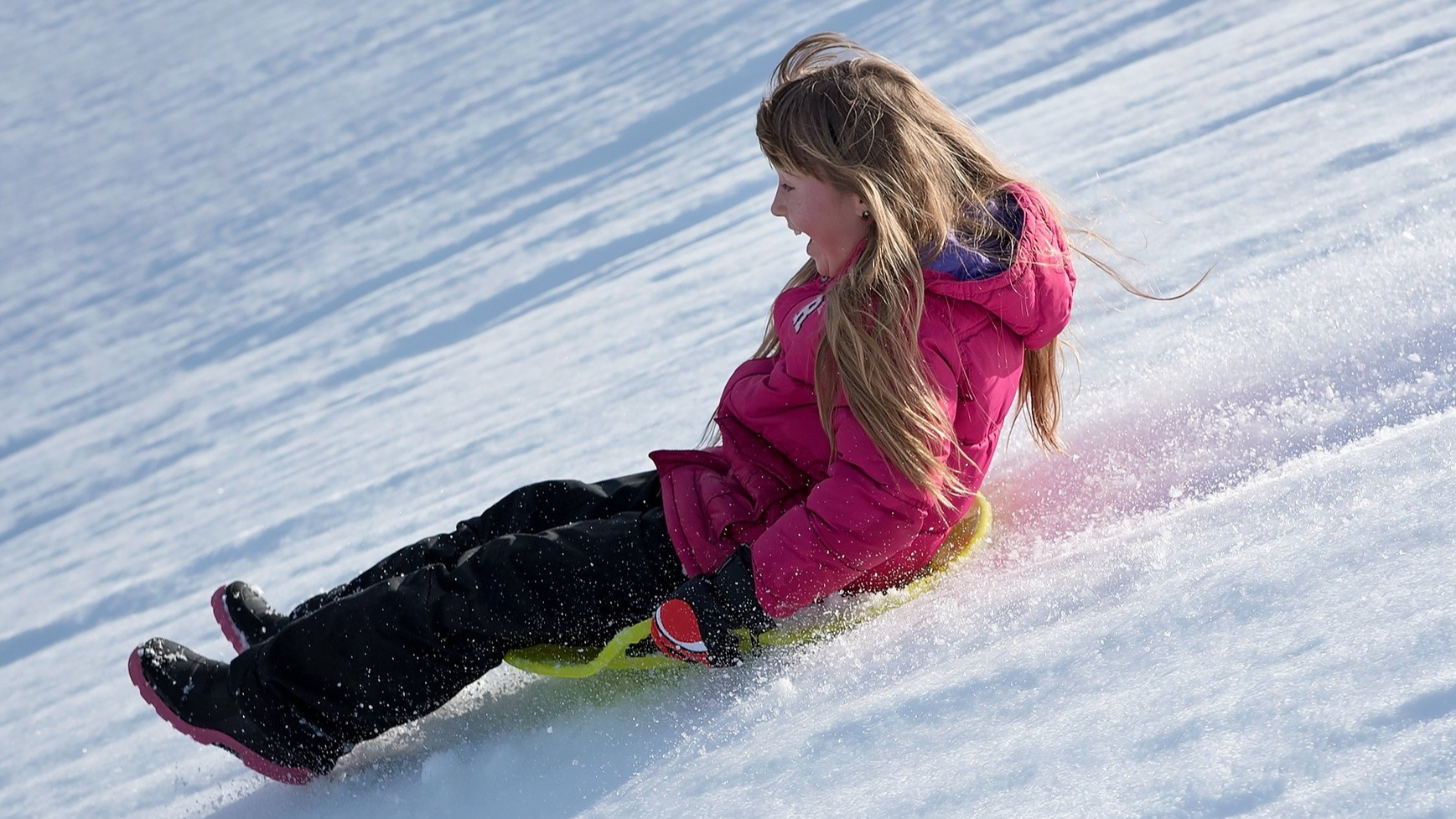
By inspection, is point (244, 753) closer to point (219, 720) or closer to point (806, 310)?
point (219, 720)

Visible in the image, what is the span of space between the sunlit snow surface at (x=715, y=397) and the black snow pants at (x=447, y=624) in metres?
0.14

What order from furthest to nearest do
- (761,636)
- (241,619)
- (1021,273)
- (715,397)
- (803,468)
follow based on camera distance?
(715,397) < (241,619) < (803,468) < (761,636) < (1021,273)

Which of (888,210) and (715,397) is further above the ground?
(888,210)

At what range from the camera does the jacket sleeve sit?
73.8 inches

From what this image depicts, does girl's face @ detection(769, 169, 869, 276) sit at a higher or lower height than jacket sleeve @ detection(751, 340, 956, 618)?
higher

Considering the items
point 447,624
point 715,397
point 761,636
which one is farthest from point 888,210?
point 715,397

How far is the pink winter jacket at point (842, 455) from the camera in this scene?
188cm

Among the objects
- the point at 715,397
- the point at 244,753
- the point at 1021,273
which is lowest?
the point at 715,397

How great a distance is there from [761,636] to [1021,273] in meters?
0.72

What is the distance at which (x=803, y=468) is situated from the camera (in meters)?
2.14

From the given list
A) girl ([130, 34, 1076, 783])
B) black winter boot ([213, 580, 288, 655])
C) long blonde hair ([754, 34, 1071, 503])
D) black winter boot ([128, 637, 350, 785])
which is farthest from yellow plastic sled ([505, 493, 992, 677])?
black winter boot ([213, 580, 288, 655])

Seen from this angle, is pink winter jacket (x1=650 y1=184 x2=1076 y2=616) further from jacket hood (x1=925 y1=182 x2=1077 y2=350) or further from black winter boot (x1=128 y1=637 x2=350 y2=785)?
black winter boot (x1=128 y1=637 x2=350 y2=785)

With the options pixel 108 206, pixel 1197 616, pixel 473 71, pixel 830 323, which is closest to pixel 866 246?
pixel 830 323

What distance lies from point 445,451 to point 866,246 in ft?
7.94
